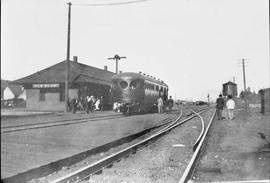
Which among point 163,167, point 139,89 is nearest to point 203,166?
point 163,167

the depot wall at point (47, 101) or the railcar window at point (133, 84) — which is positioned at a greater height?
the railcar window at point (133, 84)

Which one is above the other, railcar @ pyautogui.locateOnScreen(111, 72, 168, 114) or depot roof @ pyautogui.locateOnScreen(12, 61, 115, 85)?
depot roof @ pyautogui.locateOnScreen(12, 61, 115, 85)

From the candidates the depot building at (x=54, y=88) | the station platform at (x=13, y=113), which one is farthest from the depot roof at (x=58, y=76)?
the station platform at (x=13, y=113)

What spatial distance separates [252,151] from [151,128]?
20.2 feet

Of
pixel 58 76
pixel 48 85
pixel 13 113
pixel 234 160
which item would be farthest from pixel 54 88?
pixel 234 160

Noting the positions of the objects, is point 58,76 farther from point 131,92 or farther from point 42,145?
point 42,145

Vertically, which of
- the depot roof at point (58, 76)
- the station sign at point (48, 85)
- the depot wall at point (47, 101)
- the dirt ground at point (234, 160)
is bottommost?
the dirt ground at point (234, 160)

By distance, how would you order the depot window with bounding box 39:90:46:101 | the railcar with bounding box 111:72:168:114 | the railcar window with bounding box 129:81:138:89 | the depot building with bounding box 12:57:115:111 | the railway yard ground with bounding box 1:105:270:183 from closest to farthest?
1. the railway yard ground with bounding box 1:105:270:183
2. the railcar with bounding box 111:72:168:114
3. the railcar window with bounding box 129:81:138:89
4. the depot building with bounding box 12:57:115:111
5. the depot window with bounding box 39:90:46:101

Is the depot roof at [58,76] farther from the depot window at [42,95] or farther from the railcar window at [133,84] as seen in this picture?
the railcar window at [133,84]

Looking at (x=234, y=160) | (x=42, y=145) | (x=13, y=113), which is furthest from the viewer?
(x=13, y=113)

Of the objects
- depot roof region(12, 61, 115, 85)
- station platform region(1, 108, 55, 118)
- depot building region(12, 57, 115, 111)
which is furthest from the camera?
depot roof region(12, 61, 115, 85)

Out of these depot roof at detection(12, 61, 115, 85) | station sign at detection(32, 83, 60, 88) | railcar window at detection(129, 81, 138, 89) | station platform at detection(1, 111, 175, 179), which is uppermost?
depot roof at detection(12, 61, 115, 85)

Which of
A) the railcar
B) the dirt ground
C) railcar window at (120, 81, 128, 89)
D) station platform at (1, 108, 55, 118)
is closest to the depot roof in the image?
station platform at (1, 108, 55, 118)

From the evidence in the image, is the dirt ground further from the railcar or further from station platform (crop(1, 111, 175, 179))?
the railcar
